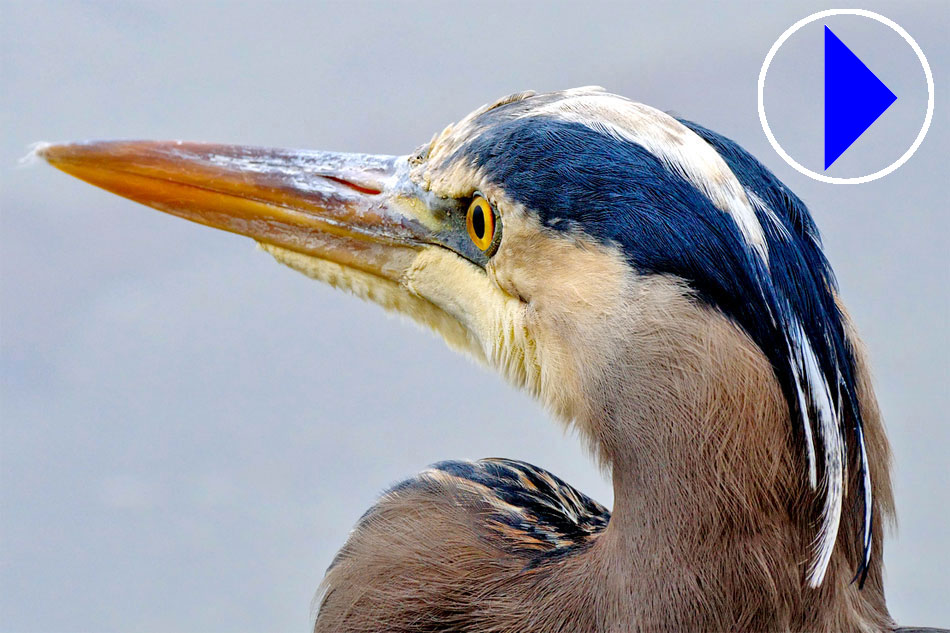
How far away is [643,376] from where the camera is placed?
2.97 feet

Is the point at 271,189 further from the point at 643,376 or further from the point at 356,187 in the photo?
the point at 643,376

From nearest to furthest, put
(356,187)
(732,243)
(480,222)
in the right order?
(732,243), (480,222), (356,187)

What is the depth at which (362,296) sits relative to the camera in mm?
1189

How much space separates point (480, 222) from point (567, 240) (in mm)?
135

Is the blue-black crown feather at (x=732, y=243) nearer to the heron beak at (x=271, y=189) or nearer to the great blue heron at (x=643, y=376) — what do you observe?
the great blue heron at (x=643, y=376)

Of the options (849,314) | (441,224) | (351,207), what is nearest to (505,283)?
(441,224)

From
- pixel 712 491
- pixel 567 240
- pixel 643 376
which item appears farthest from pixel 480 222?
pixel 712 491

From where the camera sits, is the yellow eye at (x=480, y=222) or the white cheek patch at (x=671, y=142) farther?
the yellow eye at (x=480, y=222)

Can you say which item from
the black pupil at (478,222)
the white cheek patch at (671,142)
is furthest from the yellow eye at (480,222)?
the white cheek patch at (671,142)

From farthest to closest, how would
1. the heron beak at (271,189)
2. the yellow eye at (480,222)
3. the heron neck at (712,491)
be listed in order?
1. the heron beak at (271,189)
2. the yellow eye at (480,222)
3. the heron neck at (712,491)

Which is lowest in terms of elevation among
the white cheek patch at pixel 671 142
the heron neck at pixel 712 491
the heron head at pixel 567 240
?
the heron neck at pixel 712 491

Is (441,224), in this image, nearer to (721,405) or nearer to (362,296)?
(362,296)

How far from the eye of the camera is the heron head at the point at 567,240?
34.8 inches

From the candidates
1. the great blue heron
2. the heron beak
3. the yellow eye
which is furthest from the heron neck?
the heron beak
